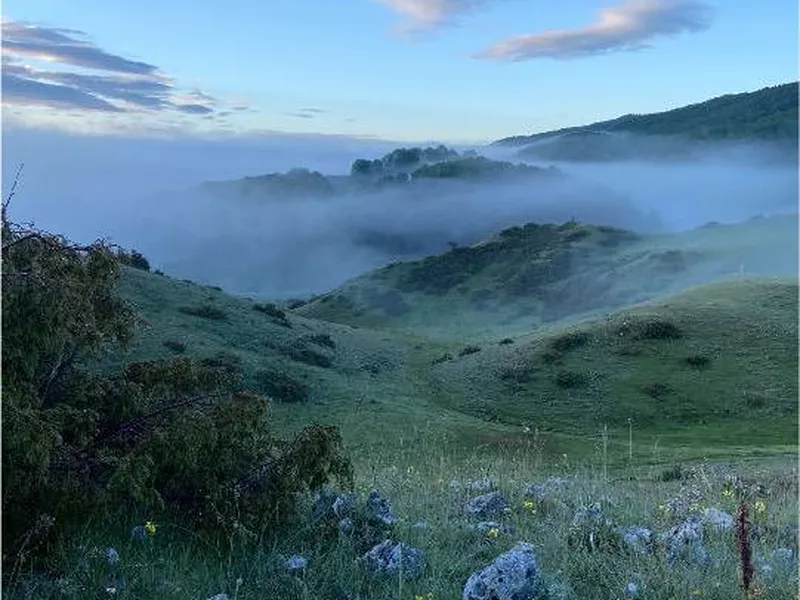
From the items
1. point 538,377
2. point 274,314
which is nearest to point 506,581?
point 538,377

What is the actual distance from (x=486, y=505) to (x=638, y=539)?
1961 mm

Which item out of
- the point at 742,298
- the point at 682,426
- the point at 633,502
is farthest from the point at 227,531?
the point at 742,298

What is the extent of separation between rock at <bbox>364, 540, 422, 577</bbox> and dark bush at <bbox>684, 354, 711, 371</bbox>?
151ft

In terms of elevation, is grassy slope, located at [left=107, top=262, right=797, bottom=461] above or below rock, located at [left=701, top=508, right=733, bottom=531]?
below

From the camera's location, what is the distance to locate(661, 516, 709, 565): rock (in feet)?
24.0

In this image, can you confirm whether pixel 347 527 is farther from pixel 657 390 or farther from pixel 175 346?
pixel 657 390

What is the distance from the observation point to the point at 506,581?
6.04 meters

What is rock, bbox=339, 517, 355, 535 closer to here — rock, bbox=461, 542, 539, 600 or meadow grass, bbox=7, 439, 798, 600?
meadow grass, bbox=7, 439, 798, 600

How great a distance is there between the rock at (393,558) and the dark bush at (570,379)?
137 ft

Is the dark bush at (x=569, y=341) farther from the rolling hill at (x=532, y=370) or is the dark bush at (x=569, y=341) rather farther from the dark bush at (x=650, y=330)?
the dark bush at (x=650, y=330)

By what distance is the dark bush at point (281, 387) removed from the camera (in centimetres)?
3906

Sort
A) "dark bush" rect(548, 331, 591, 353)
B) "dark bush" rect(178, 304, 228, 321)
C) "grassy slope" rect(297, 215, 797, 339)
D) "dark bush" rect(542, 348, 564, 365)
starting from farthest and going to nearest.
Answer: "grassy slope" rect(297, 215, 797, 339)
"dark bush" rect(548, 331, 591, 353)
"dark bush" rect(542, 348, 564, 365)
"dark bush" rect(178, 304, 228, 321)

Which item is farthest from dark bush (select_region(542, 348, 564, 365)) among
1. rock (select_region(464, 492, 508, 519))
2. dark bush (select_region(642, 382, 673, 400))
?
rock (select_region(464, 492, 508, 519))

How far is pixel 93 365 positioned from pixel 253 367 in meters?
9.76
